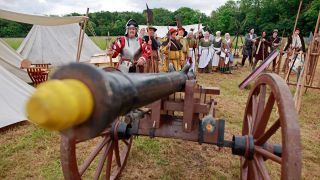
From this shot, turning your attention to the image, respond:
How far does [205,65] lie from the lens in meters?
12.2

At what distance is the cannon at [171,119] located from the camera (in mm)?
861

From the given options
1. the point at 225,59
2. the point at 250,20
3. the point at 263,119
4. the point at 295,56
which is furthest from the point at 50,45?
the point at 250,20

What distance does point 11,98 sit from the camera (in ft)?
16.8

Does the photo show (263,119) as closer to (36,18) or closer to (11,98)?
(11,98)

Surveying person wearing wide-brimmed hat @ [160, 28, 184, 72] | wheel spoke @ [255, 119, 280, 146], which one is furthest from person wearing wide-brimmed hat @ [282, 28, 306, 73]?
wheel spoke @ [255, 119, 280, 146]

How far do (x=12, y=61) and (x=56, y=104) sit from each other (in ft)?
27.7

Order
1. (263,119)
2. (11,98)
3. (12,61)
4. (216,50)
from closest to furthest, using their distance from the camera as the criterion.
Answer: (263,119)
(11,98)
(12,61)
(216,50)

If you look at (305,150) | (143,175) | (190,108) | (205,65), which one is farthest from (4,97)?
(205,65)

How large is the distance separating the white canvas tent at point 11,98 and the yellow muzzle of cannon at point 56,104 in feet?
14.5

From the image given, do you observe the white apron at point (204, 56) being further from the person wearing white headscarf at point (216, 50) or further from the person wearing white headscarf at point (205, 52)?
the person wearing white headscarf at point (216, 50)

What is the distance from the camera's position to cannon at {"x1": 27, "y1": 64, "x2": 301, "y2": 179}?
861 mm

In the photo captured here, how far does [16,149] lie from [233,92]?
5.60 meters

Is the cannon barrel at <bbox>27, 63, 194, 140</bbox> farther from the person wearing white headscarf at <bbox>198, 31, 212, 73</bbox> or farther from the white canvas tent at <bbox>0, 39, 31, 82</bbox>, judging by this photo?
the person wearing white headscarf at <bbox>198, 31, 212, 73</bbox>

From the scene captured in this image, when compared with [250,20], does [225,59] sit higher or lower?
lower
